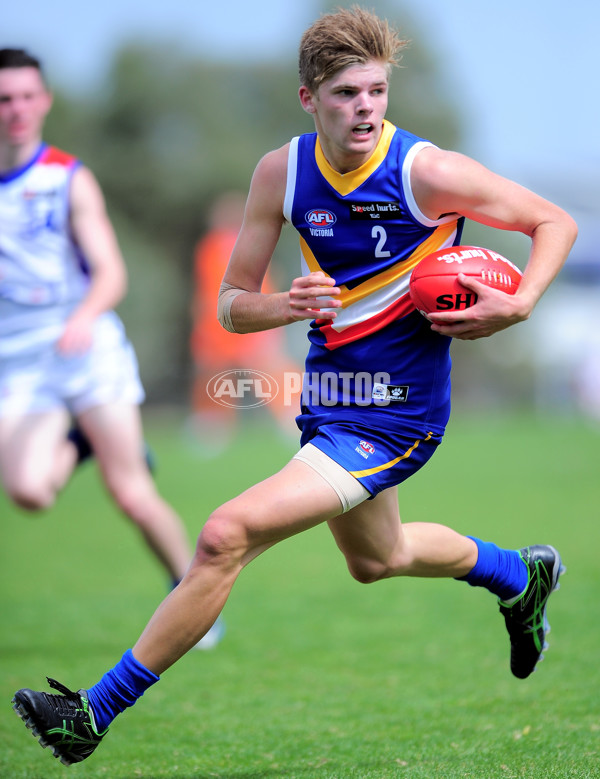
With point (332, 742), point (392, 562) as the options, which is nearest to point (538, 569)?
point (392, 562)

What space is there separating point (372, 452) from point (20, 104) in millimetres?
3041

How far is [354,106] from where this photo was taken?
338 cm

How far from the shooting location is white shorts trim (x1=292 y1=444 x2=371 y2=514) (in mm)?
3395

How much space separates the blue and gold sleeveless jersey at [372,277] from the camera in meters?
3.54

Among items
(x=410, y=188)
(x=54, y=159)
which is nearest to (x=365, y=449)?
(x=410, y=188)

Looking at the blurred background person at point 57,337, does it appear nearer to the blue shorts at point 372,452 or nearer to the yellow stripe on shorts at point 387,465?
the blue shorts at point 372,452

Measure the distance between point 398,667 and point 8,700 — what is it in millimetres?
1902

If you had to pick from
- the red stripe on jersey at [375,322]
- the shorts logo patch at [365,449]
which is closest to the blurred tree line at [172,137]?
the red stripe on jersey at [375,322]

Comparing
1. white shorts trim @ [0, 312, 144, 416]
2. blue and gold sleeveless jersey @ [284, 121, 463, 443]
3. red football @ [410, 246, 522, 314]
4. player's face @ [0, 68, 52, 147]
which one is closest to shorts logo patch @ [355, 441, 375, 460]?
blue and gold sleeveless jersey @ [284, 121, 463, 443]

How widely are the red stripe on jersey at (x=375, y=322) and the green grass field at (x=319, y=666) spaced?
1.55 m

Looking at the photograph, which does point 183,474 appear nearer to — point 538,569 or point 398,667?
point 398,667

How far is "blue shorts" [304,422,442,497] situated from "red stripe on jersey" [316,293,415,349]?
33cm

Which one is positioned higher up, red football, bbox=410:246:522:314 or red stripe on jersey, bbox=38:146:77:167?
red stripe on jersey, bbox=38:146:77:167

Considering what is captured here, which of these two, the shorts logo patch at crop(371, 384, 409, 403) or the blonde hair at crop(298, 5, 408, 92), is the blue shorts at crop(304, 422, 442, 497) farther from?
the blonde hair at crop(298, 5, 408, 92)
